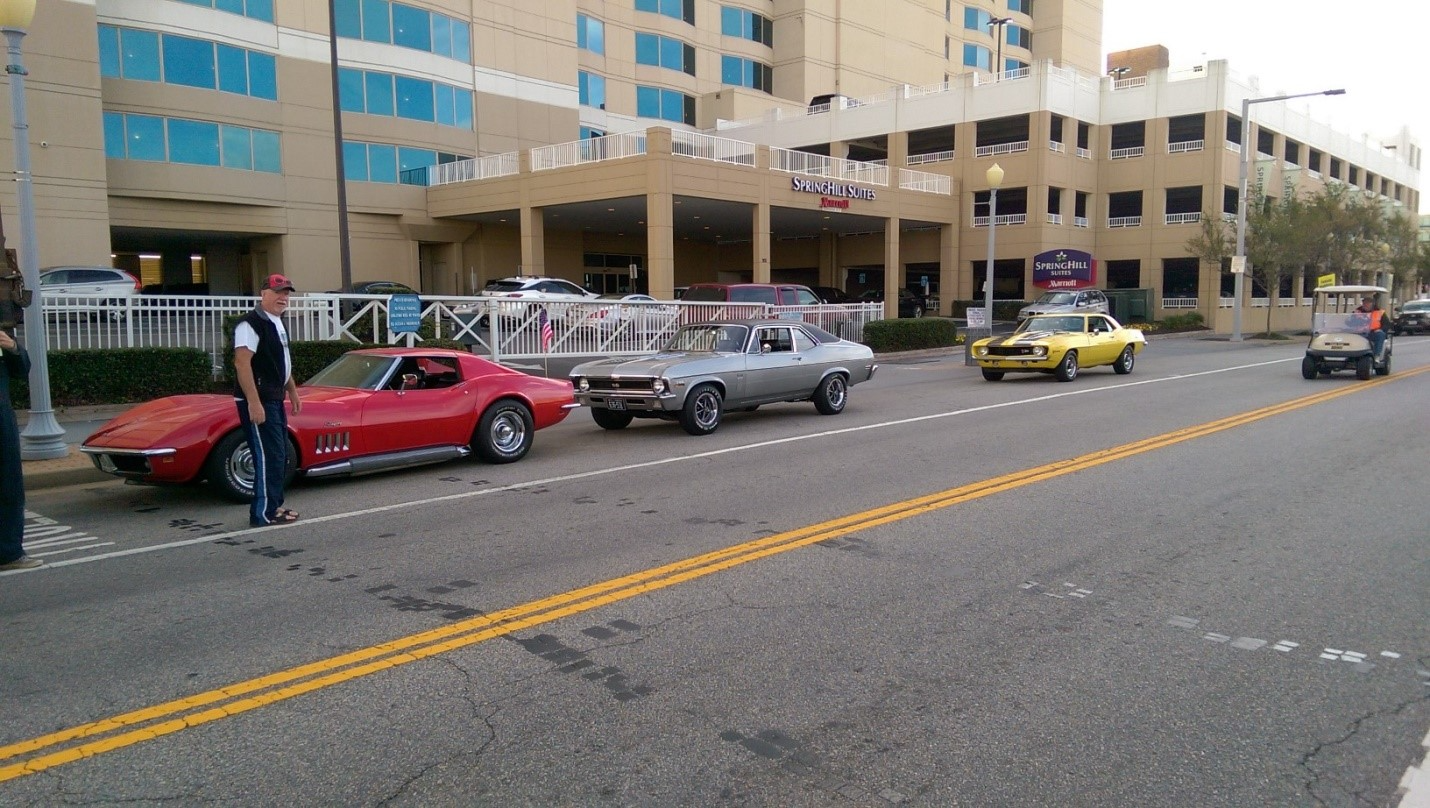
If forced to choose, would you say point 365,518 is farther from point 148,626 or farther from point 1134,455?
point 1134,455

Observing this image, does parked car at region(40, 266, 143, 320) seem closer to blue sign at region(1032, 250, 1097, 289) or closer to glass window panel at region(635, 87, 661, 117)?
glass window panel at region(635, 87, 661, 117)

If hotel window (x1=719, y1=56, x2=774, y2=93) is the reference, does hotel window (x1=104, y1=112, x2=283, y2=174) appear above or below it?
below

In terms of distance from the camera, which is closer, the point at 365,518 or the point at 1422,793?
the point at 1422,793

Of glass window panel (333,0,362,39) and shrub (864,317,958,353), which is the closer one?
shrub (864,317,958,353)

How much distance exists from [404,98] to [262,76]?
528cm

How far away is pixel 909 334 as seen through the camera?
90.9ft

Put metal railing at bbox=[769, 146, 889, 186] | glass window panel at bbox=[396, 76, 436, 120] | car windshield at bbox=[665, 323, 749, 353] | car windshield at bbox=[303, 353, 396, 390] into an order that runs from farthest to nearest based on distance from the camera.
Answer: glass window panel at bbox=[396, 76, 436, 120] < metal railing at bbox=[769, 146, 889, 186] < car windshield at bbox=[665, 323, 749, 353] < car windshield at bbox=[303, 353, 396, 390]

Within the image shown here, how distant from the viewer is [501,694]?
14.4 feet

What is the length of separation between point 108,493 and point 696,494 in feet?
18.9

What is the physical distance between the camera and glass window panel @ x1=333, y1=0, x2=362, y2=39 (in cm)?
3500

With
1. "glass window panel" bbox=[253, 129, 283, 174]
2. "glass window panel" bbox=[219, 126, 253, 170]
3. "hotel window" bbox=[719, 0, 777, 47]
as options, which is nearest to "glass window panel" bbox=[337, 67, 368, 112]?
"glass window panel" bbox=[253, 129, 283, 174]

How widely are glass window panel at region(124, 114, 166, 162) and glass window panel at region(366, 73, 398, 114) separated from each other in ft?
24.3

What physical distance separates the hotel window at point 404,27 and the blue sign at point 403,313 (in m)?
22.8

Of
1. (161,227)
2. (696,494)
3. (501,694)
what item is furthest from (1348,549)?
(161,227)
